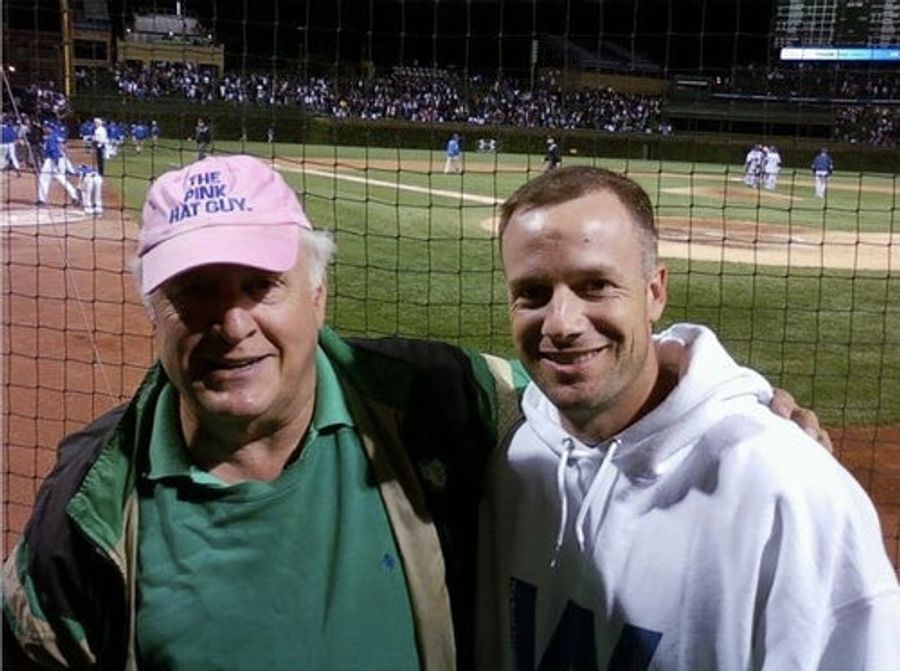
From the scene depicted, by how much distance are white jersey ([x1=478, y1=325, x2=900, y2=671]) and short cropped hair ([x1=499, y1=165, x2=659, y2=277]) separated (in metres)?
0.24

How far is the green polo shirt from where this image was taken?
1.84 meters

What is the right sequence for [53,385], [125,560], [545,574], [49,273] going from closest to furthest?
[125,560]
[545,574]
[53,385]
[49,273]

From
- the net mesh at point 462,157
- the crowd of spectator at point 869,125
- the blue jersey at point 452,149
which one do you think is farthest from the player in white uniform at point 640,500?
the crowd of spectator at point 869,125

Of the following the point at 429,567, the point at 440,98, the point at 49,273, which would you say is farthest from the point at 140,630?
the point at 440,98

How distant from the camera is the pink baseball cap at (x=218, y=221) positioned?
1861mm

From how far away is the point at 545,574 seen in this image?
1995mm

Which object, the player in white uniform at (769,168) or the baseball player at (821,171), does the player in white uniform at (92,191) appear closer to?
the baseball player at (821,171)

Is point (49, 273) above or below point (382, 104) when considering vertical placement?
below

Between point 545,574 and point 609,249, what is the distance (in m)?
0.61

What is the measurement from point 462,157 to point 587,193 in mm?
30123

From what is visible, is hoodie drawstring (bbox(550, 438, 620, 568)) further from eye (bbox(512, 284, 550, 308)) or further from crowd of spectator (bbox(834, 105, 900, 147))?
crowd of spectator (bbox(834, 105, 900, 147))

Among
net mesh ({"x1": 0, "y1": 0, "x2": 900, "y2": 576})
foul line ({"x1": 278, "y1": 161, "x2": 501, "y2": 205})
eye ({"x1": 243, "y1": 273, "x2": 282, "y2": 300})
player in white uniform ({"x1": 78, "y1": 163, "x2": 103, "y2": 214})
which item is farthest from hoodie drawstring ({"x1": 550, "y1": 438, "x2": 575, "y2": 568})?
foul line ({"x1": 278, "y1": 161, "x2": 501, "y2": 205})

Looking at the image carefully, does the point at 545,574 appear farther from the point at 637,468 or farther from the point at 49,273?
the point at 49,273

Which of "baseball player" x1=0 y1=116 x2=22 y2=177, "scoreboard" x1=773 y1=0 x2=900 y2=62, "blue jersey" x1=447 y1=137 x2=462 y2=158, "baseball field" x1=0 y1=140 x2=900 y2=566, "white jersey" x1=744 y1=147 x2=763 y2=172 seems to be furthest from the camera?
"scoreboard" x1=773 y1=0 x2=900 y2=62
